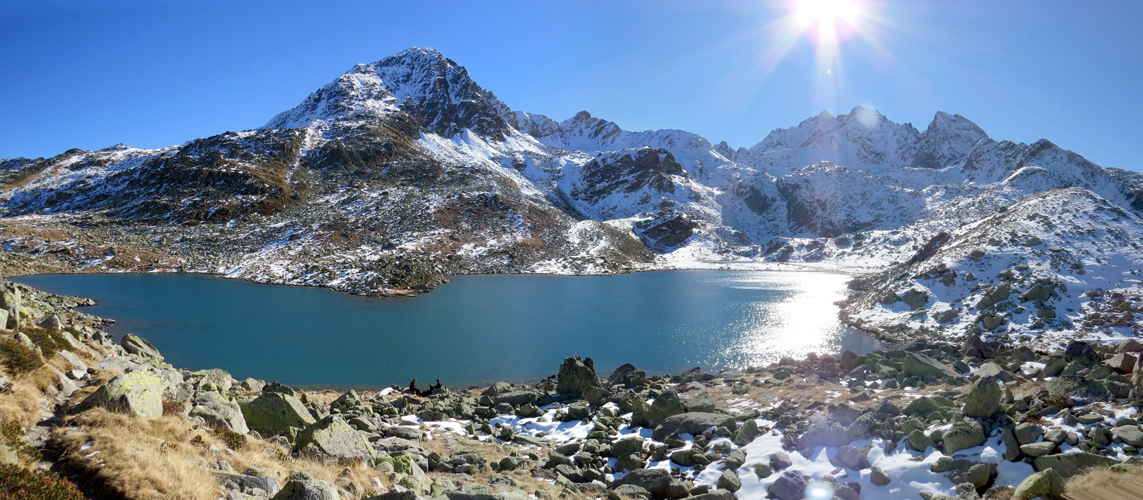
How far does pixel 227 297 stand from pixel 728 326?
76270mm

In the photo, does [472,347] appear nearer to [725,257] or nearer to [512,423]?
[512,423]

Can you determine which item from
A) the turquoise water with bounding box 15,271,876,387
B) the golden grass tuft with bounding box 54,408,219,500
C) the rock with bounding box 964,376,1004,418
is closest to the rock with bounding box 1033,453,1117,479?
the rock with bounding box 964,376,1004,418

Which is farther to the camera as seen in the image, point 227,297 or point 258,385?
point 227,297

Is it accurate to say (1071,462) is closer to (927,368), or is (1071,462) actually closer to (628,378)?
(927,368)

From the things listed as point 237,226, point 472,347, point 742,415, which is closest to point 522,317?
point 472,347

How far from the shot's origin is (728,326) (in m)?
60.1

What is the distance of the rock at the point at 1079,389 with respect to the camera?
14656 millimetres

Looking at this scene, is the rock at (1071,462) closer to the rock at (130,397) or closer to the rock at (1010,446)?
the rock at (1010,446)

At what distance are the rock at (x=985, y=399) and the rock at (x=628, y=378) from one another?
1980 centimetres

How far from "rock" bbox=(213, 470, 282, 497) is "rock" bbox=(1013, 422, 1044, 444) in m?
18.6

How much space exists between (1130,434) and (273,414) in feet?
79.2

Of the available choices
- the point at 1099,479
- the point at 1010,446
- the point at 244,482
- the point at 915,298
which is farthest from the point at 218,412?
the point at 915,298

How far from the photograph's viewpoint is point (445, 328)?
184ft

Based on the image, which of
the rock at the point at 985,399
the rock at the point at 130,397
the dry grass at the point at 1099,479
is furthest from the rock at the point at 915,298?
the rock at the point at 130,397
